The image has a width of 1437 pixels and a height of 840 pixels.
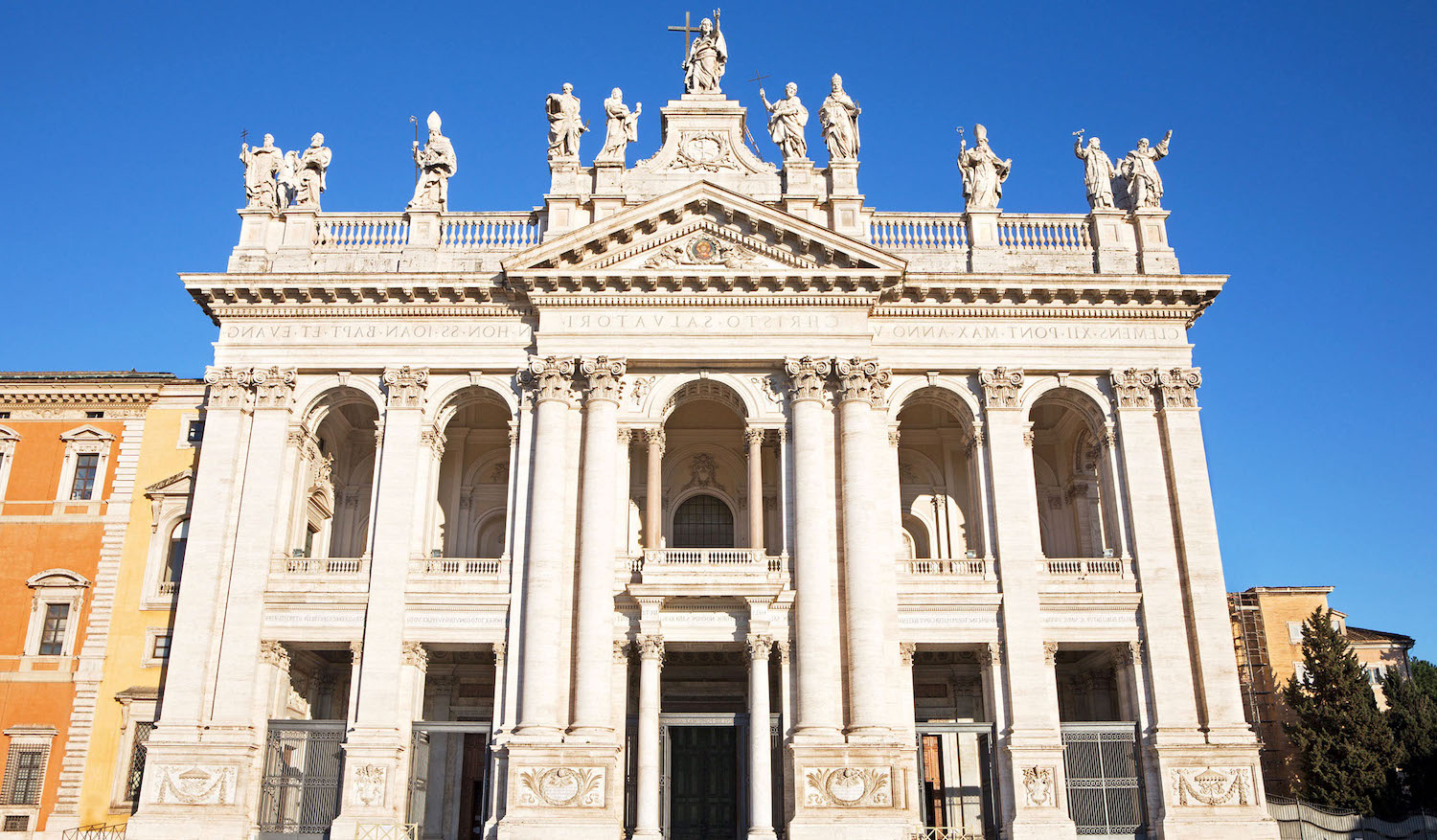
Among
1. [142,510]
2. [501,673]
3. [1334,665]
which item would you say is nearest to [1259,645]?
[1334,665]

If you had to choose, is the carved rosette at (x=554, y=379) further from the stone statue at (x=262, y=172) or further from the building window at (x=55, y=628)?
the building window at (x=55, y=628)

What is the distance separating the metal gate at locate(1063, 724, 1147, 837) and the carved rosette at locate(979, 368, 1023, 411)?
8.13 meters

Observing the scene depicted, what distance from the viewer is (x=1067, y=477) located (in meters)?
34.1

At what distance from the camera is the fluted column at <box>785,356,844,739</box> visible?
2730 centimetres

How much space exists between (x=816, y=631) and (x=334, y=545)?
48.0ft

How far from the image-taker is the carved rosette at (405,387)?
30422mm

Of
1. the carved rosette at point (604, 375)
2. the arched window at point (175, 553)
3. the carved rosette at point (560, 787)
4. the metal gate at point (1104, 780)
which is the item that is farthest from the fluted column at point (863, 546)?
the arched window at point (175, 553)

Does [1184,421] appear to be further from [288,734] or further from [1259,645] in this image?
[288,734]

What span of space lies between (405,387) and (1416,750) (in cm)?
2964

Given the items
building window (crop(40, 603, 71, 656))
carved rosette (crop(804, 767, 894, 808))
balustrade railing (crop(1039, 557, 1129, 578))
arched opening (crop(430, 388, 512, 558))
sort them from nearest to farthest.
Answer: carved rosette (crop(804, 767, 894, 808)) → balustrade railing (crop(1039, 557, 1129, 578)) → building window (crop(40, 603, 71, 656)) → arched opening (crop(430, 388, 512, 558))

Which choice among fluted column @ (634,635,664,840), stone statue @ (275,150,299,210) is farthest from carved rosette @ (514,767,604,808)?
stone statue @ (275,150,299,210)

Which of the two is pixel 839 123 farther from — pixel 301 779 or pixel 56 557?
pixel 56 557

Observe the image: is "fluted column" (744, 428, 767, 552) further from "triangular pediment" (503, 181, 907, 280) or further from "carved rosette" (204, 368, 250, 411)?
"carved rosette" (204, 368, 250, 411)

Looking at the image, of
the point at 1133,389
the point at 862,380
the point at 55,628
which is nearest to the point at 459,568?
the point at 862,380
